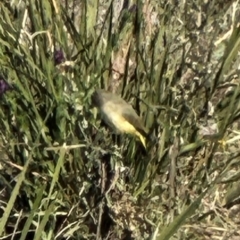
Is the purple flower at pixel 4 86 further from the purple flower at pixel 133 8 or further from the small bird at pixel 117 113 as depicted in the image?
the purple flower at pixel 133 8

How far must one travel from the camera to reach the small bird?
1729 mm

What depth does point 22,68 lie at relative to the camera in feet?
6.13

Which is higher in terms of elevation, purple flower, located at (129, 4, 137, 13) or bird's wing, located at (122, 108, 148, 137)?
purple flower, located at (129, 4, 137, 13)

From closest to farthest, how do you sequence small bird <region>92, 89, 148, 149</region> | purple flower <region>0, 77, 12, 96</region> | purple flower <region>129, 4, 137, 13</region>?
small bird <region>92, 89, 148, 149</region>, purple flower <region>0, 77, 12, 96</region>, purple flower <region>129, 4, 137, 13</region>

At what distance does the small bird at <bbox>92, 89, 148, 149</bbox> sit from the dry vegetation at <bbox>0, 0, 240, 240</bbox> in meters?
0.03

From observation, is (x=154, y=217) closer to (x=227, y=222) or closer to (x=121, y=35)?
(x=227, y=222)

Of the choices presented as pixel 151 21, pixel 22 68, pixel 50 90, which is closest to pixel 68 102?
pixel 50 90

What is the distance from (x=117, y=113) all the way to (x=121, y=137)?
0.13 metres

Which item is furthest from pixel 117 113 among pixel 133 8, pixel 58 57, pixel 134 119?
pixel 133 8

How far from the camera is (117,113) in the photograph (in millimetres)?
1732

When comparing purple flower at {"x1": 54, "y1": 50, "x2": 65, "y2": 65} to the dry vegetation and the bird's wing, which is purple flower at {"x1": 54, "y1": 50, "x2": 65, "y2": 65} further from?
the bird's wing

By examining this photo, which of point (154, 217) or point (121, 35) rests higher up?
point (121, 35)

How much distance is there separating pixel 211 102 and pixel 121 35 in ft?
1.00

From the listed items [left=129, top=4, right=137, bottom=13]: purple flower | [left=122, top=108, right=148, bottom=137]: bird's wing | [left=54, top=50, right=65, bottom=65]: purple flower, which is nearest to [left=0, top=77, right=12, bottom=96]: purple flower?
[left=54, top=50, right=65, bottom=65]: purple flower
